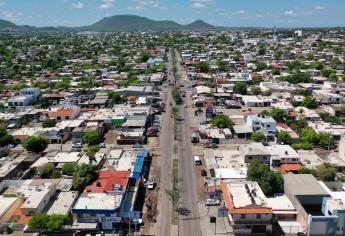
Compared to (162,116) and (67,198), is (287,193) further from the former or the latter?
(162,116)

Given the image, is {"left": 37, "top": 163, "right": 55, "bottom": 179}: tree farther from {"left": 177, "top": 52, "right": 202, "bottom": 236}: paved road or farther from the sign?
the sign

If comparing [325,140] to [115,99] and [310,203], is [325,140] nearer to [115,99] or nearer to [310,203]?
[310,203]

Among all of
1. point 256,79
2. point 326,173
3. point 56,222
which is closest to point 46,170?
point 56,222

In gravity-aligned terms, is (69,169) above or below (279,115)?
below

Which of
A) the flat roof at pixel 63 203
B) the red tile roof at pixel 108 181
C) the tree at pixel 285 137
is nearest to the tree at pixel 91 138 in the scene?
the red tile roof at pixel 108 181

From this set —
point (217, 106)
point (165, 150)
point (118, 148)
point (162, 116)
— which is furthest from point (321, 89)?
point (118, 148)
